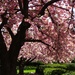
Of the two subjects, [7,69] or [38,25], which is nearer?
[7,69]

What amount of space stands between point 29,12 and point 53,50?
8.85 ft

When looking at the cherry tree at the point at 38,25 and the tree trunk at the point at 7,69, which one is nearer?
the cherry tree at the point at 38,25

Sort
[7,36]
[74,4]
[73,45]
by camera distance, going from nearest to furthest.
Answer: [74,4]
[73,45]
[7,36]

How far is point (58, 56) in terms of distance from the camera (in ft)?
52.0

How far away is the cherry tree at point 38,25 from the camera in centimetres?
1362

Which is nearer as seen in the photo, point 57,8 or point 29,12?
point 29,12

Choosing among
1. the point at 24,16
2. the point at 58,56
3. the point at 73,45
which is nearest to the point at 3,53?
the point at 24,16

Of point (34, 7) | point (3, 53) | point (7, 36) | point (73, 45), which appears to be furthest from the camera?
point (7, 36)

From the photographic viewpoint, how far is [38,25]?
50.1 feet

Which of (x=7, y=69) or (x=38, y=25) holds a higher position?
(x=38, y=25)

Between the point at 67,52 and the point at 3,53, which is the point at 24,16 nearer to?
the point at 3,53

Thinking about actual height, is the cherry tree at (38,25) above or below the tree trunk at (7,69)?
above

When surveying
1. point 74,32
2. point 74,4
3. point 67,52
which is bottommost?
point 67,52

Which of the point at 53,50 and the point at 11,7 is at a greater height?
the point at 11,7
